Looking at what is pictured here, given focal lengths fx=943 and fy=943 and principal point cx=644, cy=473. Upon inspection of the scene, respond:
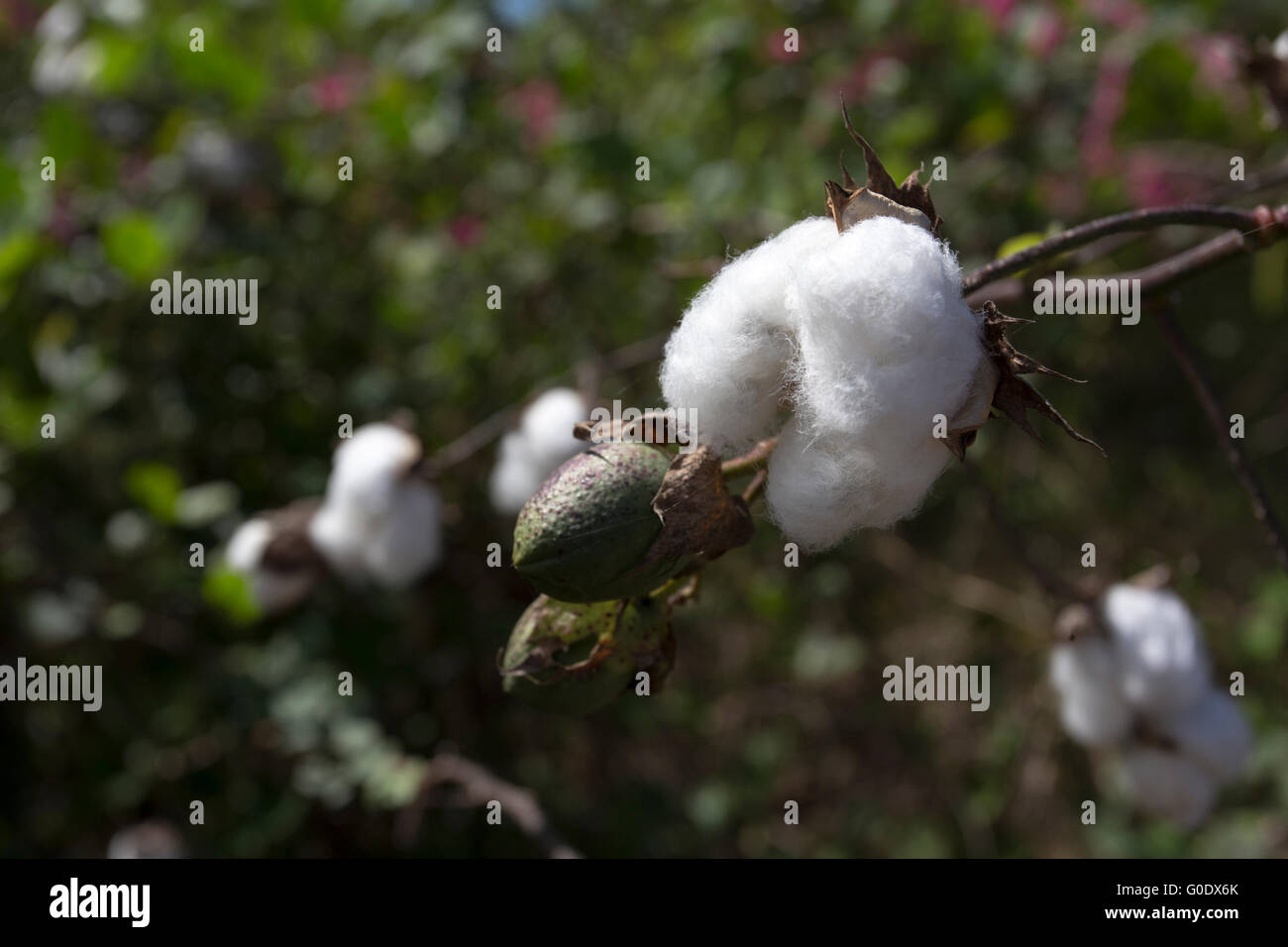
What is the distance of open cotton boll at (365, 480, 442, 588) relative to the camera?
1489mm

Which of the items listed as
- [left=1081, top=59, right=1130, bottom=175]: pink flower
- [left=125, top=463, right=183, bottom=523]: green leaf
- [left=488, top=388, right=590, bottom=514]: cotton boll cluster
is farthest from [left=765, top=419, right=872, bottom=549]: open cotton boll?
[left=1081, top=59, right=1130, bottom=175]: pink flower

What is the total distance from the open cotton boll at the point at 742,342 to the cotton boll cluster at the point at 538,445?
2.21 feet

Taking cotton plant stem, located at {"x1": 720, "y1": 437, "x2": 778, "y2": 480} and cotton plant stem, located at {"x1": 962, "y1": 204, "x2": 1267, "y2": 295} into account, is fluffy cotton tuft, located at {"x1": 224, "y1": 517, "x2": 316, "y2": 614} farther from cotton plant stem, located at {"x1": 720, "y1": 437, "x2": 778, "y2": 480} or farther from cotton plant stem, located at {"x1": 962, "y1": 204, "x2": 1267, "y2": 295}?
cotton plant stem, located at {"x1": 962, "y1": 204, "x2": 1267, "y2": 295}

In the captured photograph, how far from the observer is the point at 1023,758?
2428mm

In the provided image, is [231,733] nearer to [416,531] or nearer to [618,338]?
[416,531]

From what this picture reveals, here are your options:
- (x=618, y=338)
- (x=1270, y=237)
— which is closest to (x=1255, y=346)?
(x=618, y=338)

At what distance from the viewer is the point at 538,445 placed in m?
1.45

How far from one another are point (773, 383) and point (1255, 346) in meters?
2.60

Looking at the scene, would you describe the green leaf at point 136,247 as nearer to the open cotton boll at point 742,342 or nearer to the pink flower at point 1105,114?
the open cotton boll at point 742,342

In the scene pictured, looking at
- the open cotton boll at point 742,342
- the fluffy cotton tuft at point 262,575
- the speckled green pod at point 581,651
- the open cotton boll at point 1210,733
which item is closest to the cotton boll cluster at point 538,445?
the fluffy cotton tuft at point 262,575

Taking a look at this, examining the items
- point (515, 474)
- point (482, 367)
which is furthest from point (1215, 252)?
point (482, 367)

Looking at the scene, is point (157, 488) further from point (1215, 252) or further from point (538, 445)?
point (1215, 252)

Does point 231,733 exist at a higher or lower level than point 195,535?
lower
